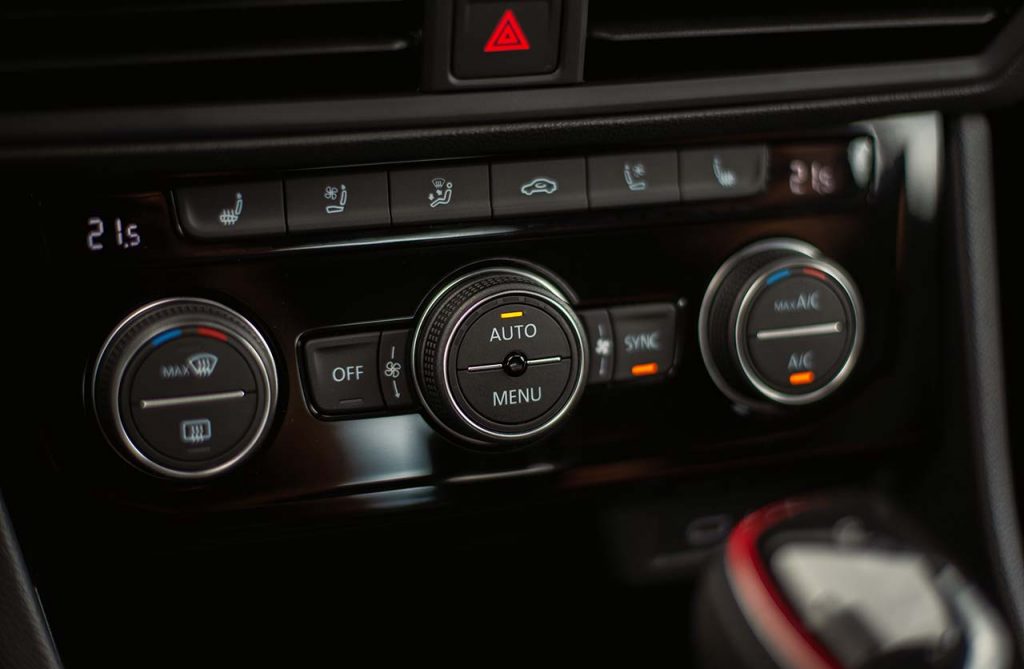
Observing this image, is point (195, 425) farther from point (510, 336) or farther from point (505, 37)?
point (505, 37)

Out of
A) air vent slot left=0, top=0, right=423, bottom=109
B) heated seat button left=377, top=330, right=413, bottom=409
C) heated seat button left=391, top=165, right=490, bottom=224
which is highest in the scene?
air vent slot left=0, top=0, right=423, bottom=109

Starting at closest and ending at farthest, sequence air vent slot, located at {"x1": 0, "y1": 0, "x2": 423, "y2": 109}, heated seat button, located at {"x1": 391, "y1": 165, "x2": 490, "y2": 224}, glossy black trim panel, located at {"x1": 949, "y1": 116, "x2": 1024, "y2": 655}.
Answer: air vent slot, located at {"x1": 0, "y1": 0, "x2": 423, "y2": 109} < heated seat button, located at {"x1": 391, "y1": 165, "x2": 490, "y2": 224} < glossy black trim panel, located at {"x1": 949, "y1": 116, "x2": 1024, "y2": 655}

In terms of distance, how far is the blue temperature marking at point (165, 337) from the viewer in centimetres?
58

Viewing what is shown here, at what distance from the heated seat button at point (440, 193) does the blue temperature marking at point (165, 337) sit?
16 centimetres

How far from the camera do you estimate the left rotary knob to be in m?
0.57

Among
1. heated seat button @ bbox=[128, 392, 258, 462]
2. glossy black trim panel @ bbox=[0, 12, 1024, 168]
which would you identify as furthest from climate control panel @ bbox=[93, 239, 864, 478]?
glossy black trim panel @ bbox=[0, 12, 1024, 168]

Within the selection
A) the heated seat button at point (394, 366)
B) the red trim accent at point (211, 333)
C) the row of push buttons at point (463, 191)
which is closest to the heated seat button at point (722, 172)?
the row of push buttons at point (463, 191)

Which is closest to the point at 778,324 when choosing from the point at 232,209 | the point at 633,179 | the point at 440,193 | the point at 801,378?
the point at 801,378

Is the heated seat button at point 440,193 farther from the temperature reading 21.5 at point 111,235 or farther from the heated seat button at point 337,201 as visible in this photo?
the temperature reading 21.5 at point 111,235

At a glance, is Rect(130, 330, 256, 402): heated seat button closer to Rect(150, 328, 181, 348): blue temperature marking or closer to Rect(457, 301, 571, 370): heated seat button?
Rect(150, 328, 181, 348): blue temperature marking

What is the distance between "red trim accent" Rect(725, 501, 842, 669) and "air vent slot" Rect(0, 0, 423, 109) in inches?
17.1

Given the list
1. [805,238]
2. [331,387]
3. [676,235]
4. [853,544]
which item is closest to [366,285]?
[331,387]

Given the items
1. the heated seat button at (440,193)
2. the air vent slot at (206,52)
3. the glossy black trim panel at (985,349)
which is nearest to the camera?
the air vent slot at (206,52)

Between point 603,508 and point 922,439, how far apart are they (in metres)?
0.27
